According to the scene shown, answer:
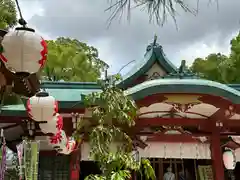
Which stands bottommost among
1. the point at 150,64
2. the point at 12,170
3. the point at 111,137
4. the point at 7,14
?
the point at 12,170

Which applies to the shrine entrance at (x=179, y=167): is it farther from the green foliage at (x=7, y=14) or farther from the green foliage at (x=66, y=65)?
the green foliage at (x=66, y=65)

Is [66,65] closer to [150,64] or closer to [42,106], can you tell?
[150,64]

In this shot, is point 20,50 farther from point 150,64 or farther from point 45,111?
point 150,64

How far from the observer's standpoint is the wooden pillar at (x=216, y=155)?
30.8ft

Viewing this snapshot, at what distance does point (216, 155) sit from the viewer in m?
9.56

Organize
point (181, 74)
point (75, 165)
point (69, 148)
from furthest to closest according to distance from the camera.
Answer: point (181, 74), point (75, 165), point (69, 148)

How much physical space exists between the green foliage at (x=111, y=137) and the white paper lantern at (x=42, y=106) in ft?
2.13

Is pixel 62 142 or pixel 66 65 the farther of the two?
pixel 66 65

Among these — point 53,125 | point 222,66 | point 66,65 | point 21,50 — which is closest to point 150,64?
point 53,125

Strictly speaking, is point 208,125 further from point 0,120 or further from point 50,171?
point 0,120

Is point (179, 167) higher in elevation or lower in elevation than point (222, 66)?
lower

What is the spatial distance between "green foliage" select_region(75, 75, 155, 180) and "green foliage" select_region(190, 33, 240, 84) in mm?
18091

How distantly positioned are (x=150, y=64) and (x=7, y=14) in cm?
495

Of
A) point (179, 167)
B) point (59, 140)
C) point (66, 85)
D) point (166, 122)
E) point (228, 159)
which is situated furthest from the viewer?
point (179, 167)
